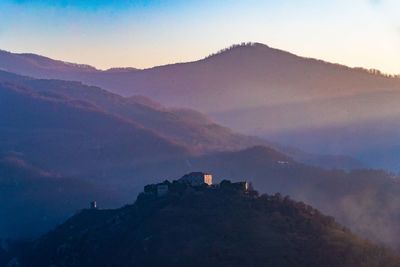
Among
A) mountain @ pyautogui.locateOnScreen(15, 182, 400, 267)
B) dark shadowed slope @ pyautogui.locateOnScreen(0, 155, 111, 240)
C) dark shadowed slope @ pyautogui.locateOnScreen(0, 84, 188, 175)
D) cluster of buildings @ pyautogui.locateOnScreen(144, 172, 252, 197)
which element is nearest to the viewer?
mountain @ pyautogui.locateOnScreen(15, 182, 400, 267)

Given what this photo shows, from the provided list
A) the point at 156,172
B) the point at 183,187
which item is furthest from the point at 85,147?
the point at 183,187

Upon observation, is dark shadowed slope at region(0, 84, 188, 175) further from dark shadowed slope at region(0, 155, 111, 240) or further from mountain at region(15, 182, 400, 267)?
mountain at region(15, 182, 400, 267)

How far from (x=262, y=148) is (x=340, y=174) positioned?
2014cm

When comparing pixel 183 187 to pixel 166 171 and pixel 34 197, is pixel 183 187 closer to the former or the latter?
pixel 34 197

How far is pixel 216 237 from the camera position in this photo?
68000 millimetres

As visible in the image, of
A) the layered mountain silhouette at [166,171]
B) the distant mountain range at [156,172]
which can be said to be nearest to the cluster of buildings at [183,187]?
the layered mountain silhouette at [166,171]

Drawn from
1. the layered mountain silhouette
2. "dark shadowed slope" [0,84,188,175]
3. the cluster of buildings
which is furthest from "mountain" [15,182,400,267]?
"dark shadowed slope" [0,84,188,175]

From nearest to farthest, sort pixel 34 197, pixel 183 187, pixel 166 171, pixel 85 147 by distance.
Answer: pixel 183 187, pixel 34 197, pixel 166 171, pixel 85 147

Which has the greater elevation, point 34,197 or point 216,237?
point 34,197

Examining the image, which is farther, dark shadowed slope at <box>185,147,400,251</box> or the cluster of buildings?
dark shadowed slope at <box>185,147,400,251</box>

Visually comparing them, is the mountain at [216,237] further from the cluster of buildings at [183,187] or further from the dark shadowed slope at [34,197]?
the dark shadowed slope at [34,197]

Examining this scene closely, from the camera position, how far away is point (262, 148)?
173500mm

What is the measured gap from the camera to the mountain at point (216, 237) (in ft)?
212

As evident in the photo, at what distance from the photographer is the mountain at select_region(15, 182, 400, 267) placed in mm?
64562
